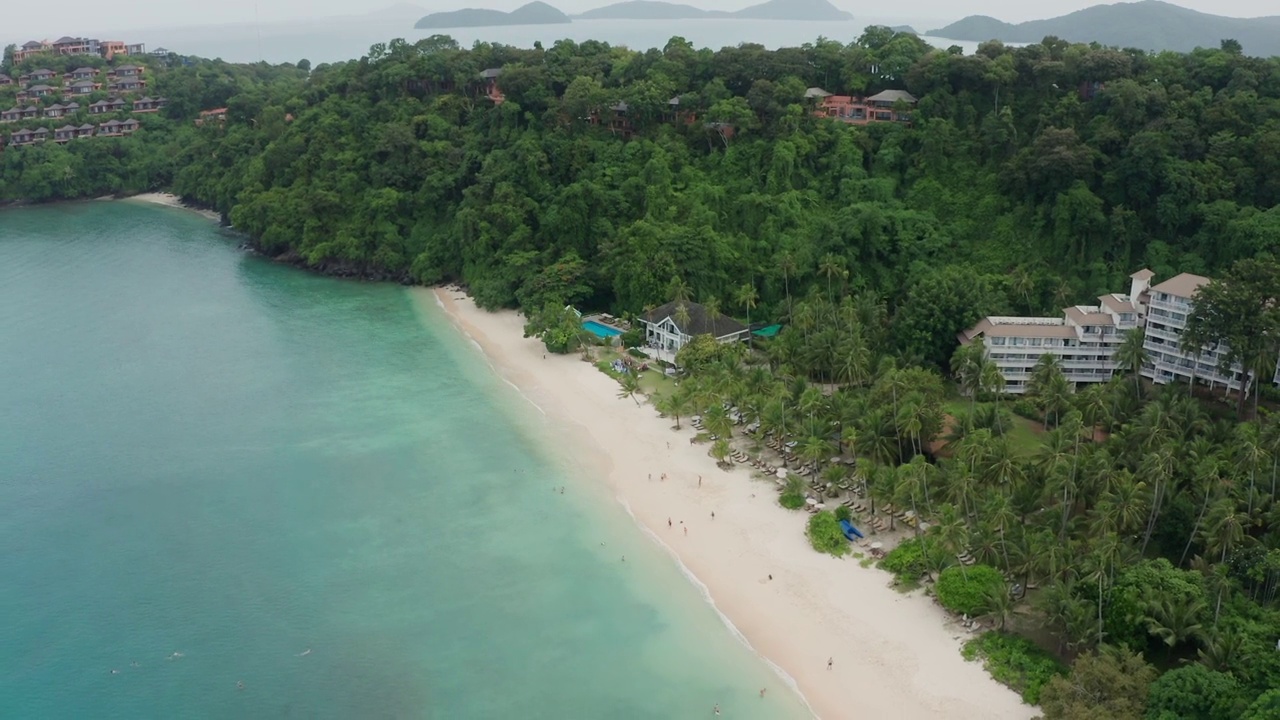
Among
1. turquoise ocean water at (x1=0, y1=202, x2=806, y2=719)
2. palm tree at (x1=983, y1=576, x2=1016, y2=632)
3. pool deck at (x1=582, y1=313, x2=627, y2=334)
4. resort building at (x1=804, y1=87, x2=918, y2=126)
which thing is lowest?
turquoise ocean water at (x1=0, y1=202, x2=806, y2=719)

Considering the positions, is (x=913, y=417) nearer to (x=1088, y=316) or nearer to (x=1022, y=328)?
(x=1022, y=328)

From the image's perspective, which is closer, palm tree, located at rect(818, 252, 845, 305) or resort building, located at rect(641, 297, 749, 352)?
resort building, located at rect(641, 297, 749, 352)

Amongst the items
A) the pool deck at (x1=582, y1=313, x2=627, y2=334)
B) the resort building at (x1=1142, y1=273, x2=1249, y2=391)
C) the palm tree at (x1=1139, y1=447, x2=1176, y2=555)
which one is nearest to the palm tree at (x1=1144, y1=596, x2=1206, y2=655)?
the palm tree at (x1=1139, y1=447, x2=1176, y2=555)

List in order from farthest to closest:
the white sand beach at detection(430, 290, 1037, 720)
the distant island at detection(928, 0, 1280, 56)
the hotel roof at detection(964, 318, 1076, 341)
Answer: the distant island at detection(928, 0, 1280, 56) < the hotel roof at detection(964, 318, 1076, 341) < the white sand beach at detection(430, 290, 1037, 720)

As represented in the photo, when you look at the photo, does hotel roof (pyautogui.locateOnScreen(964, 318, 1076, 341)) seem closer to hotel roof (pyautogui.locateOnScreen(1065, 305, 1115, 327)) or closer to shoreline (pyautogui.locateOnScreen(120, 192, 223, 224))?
hotel roof (pyautogui.locateOnScreen(1065, 305, 1115, 327))

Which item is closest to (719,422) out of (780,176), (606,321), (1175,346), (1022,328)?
(1022,328)

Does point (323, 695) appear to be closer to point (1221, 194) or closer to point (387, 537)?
point (387, 537)

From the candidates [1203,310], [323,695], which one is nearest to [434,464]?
[323,695]
